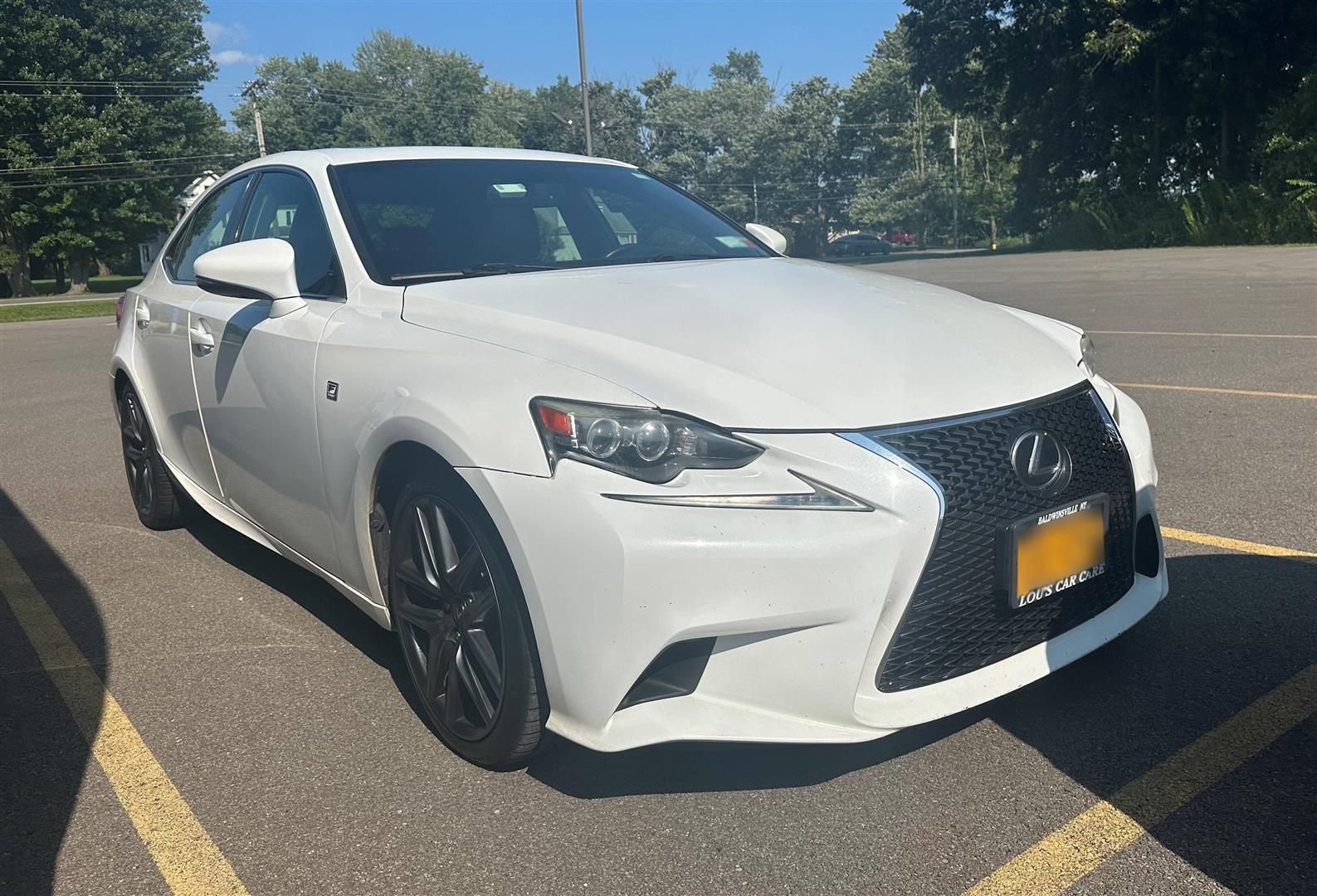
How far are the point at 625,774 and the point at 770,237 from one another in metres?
2.58

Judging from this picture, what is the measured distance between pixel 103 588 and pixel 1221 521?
4.39 metres

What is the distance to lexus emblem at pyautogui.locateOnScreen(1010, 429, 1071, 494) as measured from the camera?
2414 millimetres

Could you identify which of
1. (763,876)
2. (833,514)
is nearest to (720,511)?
(833,514)

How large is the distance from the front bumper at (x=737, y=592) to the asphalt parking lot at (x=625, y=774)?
0.27 metres

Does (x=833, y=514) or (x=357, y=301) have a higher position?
(x=357, y=301)

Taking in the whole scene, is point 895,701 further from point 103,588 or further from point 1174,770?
point 103,588

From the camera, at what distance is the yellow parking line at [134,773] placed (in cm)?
236

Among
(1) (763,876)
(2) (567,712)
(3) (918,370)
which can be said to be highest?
(3) (918,370)

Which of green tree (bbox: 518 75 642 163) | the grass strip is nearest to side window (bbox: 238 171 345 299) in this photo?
the grass strip

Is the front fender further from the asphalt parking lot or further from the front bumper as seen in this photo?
the asphalt parking lot

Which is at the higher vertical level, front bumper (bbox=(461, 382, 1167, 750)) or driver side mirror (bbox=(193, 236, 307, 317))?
driver side mirror (bbox=(193, 236, 307, 317))

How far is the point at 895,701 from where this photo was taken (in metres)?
2.34

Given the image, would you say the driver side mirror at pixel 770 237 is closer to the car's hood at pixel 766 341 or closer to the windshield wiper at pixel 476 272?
the car's hood at pixel 766 341

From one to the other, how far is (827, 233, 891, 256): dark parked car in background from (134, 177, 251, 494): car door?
56143 mm
